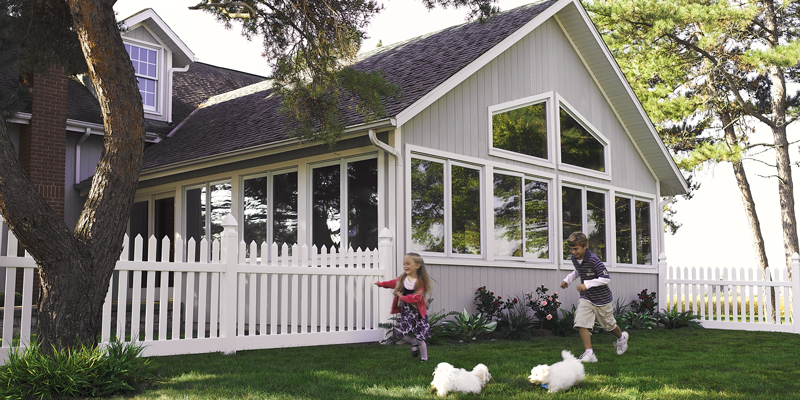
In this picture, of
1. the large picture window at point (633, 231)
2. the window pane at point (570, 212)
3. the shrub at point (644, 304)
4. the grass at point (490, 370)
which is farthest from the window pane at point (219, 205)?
the shrub at point (644, 304)

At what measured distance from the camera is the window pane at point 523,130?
11.7 m

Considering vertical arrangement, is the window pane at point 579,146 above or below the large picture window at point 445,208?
above

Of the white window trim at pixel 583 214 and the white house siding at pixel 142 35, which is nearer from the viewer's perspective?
the white window trim at pixel 583 214

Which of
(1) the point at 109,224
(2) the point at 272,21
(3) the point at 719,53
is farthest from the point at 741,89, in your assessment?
(1) the point at 109,224

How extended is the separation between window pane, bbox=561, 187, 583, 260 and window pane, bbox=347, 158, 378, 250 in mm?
4108

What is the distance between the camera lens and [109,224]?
593 cm

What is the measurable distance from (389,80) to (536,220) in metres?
3.45

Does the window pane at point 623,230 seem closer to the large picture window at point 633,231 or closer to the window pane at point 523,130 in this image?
the large picture window at point 633,231

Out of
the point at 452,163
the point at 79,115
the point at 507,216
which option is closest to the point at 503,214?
the point at 507,216

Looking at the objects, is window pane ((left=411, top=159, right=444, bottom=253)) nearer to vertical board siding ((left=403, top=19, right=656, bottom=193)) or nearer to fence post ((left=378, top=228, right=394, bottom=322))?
vertical board siding ((left=403, top=19, right=656, bottom=193))

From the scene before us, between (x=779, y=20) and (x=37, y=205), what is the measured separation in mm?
22279

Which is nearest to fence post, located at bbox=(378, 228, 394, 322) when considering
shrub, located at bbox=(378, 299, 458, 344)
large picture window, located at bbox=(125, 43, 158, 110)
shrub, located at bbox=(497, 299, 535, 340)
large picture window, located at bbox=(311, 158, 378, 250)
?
shrub, located at bbox=(378, 299, 458, 344)

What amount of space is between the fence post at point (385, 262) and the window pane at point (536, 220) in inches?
131

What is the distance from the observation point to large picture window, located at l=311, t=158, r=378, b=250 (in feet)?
33.3
